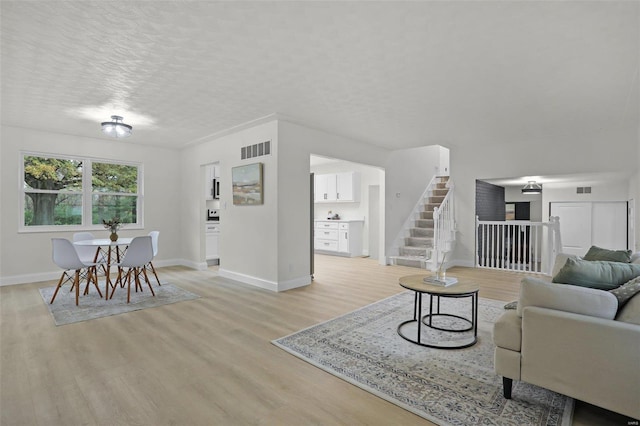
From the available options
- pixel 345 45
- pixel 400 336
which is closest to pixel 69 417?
pixel 400 336

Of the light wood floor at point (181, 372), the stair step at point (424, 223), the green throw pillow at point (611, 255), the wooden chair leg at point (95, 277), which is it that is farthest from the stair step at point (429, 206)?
the wooden chair leg at point (95, 277)

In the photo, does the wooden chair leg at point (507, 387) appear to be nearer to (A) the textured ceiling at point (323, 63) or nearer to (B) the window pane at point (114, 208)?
(A) the textured ceiling at point (323, 63)

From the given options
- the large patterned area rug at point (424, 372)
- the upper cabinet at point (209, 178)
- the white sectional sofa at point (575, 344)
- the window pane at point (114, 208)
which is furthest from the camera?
the upper cabinet at point (209, 178)

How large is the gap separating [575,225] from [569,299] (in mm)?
8429

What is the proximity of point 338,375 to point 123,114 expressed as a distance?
15.2 ft

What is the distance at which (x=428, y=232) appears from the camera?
25.1 feet

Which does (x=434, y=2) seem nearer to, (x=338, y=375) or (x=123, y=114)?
(x=338, y=375)

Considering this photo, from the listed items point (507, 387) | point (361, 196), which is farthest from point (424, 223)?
point (507, 387)

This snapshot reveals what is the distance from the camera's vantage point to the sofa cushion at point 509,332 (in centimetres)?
202

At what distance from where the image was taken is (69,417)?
1.94 metres

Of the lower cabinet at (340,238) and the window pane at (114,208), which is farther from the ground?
the window pane at (114,208)

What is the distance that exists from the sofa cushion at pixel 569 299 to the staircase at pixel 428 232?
4259 millimetres

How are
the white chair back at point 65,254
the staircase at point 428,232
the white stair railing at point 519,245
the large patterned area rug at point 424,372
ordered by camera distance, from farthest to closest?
the staircase at point 428,232, the white stair railing at point 519,245, the white chair back at point 65,254, the large patterned area rug at point 424,372

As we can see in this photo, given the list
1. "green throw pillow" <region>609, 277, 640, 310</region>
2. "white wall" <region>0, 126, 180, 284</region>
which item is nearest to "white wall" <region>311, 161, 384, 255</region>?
"white wall" <region>0, 126, 180, 284</region>
